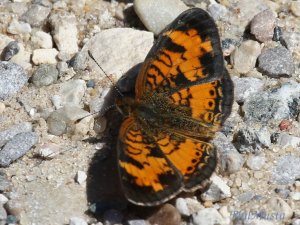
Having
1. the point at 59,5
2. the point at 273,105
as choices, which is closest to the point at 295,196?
the point at 273,105

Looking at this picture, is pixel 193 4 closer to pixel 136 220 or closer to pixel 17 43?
pixel 17 43

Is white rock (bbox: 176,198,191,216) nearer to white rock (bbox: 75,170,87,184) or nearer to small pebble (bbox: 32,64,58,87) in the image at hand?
white rock (bbox: 75,170,87,184)

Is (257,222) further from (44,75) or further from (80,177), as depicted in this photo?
(44,75)

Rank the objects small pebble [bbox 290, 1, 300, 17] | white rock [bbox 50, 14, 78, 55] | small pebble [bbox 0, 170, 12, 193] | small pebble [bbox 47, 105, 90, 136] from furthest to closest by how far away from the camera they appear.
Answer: small pebble [bbox 290, 1, 300, 17], white rock [bbox 50, 14, 78, 55], small pebble [bbox 47, 105, 90, 136], small pebble [bbox 0, 170, 12, 193]

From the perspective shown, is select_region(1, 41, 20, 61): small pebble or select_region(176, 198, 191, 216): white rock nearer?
select_region(176, 198, 191, 216): white rock

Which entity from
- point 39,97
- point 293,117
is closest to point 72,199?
point 39,97

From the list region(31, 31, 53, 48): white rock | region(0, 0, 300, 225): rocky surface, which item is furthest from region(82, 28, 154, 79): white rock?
region(31, 31, 53, 48): white rock

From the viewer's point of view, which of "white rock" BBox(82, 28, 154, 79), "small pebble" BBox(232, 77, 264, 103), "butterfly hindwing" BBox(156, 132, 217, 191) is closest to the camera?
"butterfly hindwing" BBox(156, 132, 217, 191)

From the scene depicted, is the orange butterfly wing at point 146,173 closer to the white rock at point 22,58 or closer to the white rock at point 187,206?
the white rock at point 187,206
